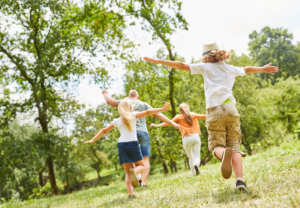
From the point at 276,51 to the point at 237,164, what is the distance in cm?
5752

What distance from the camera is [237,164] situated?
3229 mm

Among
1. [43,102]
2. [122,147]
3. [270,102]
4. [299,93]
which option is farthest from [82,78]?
[270,102]

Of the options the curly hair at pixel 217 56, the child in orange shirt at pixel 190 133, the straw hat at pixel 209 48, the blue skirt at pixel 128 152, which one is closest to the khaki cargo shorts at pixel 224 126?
the curly hair at pixel 217 56

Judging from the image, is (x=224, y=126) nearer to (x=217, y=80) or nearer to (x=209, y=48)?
(x=217, y=80)

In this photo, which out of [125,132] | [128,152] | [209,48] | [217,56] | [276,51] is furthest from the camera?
[276,51]

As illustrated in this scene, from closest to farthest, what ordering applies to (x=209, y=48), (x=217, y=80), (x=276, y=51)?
(x=217, y=80)
(x=209, y=48)
(x=276, y=51)

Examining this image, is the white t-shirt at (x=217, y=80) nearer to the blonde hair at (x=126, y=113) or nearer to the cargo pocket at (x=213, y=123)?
the cargo pocket at (x=213, y=123)

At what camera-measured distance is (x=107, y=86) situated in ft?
44.3

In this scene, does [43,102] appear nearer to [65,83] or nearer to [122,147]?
[65,83]

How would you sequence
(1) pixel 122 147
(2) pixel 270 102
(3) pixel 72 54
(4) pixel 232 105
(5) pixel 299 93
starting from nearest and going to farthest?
(4) pixel 232 105 → (1) pixel 122 147 → (3) pixel 72 54 → (5) pixel 299 93 → (2) pixel 270 102

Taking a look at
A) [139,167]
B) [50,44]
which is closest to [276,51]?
[50,44]

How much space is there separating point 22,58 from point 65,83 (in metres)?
2.65

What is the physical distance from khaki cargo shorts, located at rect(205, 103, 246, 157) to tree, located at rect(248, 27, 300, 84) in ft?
172

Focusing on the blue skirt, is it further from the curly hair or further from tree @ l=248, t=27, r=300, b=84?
tree @ l=248, t=27, r=300, b=84
